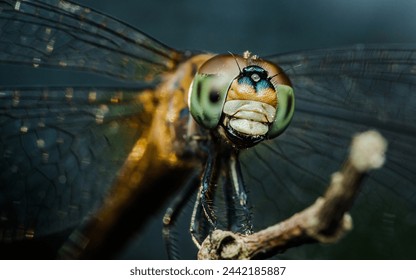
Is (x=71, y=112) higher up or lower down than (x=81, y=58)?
lower down

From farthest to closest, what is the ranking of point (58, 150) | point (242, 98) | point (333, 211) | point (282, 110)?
1. point (58, 150)
2. point (282, 110)
3. point (242, 98)
4. point (333, 211)

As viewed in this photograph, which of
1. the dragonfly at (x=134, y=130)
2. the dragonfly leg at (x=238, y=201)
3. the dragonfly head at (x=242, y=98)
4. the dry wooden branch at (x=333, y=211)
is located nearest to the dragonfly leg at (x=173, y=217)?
the dragonfly at (x=134, y=130)

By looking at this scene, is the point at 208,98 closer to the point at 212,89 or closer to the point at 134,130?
the point at 212,89

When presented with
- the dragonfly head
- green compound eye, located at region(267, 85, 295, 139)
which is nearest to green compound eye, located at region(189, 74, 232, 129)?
the dragonfly head

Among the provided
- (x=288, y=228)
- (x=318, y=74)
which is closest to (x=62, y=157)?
(x=318, y=74)
